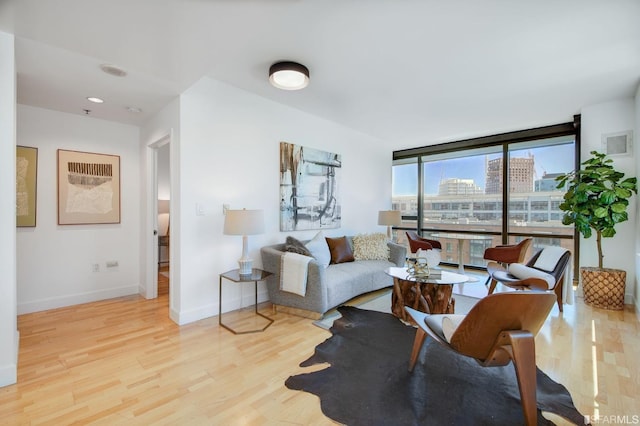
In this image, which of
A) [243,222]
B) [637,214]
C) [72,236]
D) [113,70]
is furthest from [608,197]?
[72,236]

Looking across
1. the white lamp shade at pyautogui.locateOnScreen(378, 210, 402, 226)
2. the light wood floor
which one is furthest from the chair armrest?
the light wood floor

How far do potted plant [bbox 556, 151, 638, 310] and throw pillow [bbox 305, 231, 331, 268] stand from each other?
3.28 meters

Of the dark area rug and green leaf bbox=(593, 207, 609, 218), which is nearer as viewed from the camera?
the dark area rug

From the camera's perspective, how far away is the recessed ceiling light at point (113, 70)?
245 cm

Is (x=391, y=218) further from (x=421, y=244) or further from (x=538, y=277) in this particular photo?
(x=538, y=277)

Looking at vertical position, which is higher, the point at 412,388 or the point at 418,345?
the point at 418,345

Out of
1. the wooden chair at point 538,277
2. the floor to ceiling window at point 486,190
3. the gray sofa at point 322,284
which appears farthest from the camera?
the floor to ceiling window at point 486,190

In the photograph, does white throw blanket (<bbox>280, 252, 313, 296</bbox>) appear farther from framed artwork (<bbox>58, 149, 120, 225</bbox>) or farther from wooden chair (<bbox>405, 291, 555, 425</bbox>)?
framed artwork (<bbox>58, 149, 120, 225</bbox>)

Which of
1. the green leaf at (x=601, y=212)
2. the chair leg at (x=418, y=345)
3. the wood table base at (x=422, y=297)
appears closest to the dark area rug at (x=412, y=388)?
the chair leg at (x=418, y=345)

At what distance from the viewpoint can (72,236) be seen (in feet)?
11.8

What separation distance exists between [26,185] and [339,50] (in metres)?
3.78

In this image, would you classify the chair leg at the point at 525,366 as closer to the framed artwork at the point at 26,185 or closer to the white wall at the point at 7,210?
the white wall at the point at 7,210

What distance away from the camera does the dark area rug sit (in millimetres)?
1673

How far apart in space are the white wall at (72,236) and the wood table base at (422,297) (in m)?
3.63
